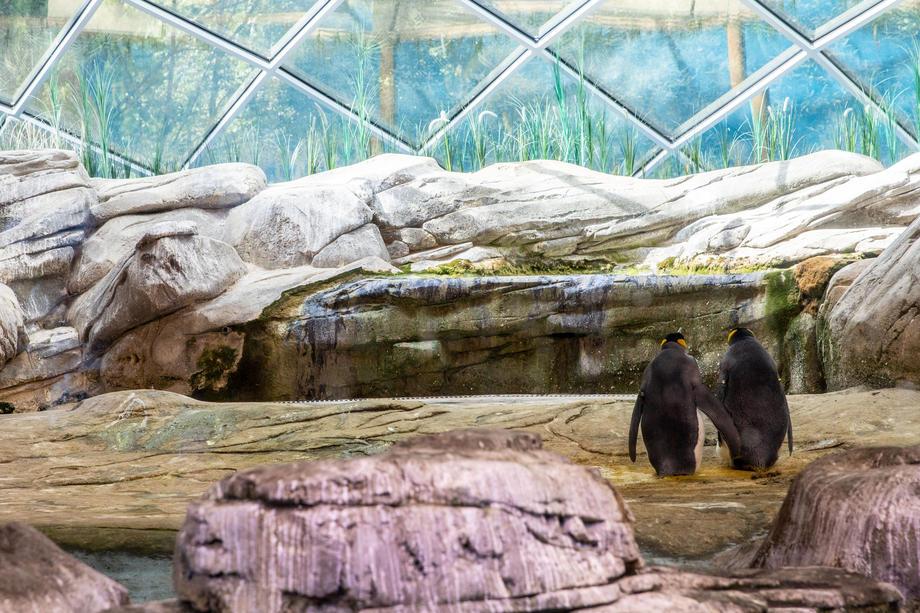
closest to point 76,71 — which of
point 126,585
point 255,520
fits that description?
point 126,585

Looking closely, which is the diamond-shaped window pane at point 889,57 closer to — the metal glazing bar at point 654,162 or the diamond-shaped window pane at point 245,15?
the metal glazing bar at point 654,162

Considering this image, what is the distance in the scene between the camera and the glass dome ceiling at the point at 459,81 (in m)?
11.6

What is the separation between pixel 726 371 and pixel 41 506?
3.67m

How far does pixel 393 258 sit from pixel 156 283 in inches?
116

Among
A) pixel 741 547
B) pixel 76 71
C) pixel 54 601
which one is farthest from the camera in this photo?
pixel 76 71

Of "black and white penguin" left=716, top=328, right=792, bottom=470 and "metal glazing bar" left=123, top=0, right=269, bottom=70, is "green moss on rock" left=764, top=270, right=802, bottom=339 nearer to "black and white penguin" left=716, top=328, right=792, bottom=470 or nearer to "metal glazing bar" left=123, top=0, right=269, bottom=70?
"black and white penguin" left=716, top=328, right=792, bottom=470

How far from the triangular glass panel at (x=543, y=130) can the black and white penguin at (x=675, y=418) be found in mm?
6807

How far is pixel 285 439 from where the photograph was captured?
5531 millimetres

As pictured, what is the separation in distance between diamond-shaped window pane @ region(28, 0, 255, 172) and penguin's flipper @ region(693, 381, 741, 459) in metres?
8.92

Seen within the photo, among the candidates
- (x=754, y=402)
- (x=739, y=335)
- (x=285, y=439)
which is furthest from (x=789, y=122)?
(x=285, y=439)

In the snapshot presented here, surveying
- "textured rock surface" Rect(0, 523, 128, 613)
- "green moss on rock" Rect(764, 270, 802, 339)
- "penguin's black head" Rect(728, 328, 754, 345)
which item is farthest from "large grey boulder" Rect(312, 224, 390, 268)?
"textured rock surface" Rect(0, 523, 128, 613)

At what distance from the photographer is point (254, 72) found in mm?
12148

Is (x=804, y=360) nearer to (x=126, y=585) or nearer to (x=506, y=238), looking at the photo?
(x=506, y=238)

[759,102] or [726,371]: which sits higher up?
[759,102]
